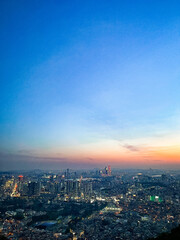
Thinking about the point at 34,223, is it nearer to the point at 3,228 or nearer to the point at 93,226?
the point at 3,228

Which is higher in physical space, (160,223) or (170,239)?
(170,239)

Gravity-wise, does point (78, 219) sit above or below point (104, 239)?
below

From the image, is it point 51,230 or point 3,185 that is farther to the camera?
point 3,185

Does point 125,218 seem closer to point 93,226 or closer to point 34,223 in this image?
point 93,226

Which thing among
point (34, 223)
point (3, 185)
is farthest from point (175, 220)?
point (3, 185)

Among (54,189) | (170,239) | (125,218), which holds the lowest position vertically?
(54,189)

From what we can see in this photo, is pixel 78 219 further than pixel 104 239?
Yes

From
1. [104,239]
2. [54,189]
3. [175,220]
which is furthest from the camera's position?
[54,189]

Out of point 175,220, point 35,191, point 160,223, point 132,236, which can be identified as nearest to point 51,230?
point 132,236

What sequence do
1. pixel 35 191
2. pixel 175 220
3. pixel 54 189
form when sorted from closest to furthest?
pixel 175 220
pixel 35 191
pixel 54 189
